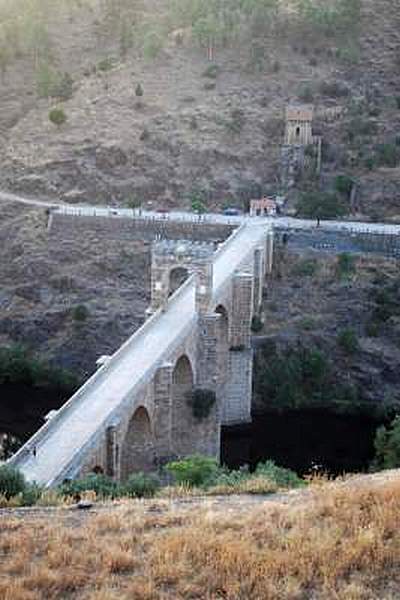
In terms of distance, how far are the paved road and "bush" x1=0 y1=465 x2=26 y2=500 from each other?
33672 millimetres

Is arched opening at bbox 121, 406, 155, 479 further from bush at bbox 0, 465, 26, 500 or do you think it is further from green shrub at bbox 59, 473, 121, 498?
bush at bbox 0, 465, 26, 500

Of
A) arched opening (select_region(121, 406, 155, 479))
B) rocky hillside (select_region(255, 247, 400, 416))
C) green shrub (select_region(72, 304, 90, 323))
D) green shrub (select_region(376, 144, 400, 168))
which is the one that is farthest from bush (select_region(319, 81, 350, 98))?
arched opening (select_region(121, 406, 155, 479))

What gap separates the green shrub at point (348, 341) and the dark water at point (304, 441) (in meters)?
3.66

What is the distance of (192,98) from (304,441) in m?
29.1

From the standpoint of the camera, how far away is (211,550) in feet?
38.9

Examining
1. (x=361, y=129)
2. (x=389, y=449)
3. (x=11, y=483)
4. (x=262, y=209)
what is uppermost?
(x=361, y=129)

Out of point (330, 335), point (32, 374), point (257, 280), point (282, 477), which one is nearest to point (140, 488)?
point (282, 477)

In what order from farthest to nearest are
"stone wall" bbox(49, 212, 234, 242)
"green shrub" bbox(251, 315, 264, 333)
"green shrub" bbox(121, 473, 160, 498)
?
"stone wall" bbox(49, 212, 234, 242) < "green shrub" bbox(251, 315, 264, 333) < "green shrub" bbox(121, 473, 160, 498)

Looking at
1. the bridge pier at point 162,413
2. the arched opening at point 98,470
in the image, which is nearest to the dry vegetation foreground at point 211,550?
the arched opening at point 98,470

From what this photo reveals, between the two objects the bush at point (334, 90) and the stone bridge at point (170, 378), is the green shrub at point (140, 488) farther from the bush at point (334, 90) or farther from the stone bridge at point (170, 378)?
the bush at point (334, 90)

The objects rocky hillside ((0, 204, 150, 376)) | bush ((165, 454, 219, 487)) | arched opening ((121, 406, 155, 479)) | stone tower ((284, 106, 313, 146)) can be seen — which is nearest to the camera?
bush ((165, 454, 219, 487))

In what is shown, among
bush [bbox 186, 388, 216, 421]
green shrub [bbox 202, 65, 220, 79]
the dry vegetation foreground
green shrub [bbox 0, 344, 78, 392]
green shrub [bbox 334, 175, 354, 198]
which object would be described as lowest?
green shrub [bbox 0, 344, 78, 392]

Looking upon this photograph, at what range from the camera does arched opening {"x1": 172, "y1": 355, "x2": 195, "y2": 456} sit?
3284 cm

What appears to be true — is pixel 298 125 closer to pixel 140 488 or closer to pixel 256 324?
pixel 256 324
